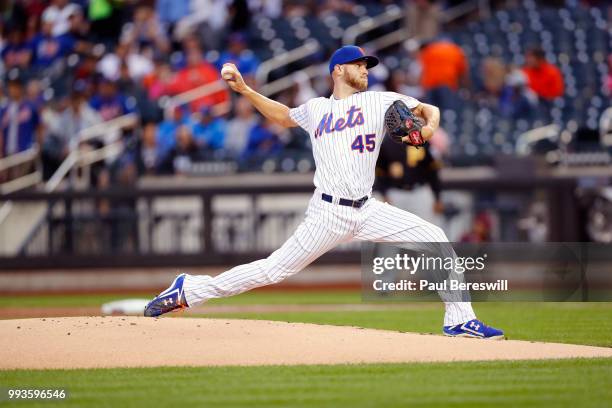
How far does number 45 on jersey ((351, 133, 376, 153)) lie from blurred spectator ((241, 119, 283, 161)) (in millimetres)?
9091

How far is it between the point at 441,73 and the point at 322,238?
10847 millimetres

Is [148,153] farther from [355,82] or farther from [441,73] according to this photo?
[355,82]

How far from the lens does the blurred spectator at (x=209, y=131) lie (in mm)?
17219

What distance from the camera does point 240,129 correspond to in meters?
17.1

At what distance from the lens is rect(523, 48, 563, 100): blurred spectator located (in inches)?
730

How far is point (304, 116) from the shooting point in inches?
331

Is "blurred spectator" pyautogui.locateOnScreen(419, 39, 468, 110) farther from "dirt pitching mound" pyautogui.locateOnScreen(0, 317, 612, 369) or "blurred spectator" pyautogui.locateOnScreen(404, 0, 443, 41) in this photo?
"dirt pitching mound" pyautogui.locateOnScreen(0, 317, 612, 369)

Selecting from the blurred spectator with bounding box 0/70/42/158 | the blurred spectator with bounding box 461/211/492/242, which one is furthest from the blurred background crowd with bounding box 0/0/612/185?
the blurred spectator with bounding box 461/211/492/242

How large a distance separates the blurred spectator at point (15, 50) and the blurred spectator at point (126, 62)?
134 cm

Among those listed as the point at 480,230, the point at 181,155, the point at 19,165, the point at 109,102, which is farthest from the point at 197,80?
the point at 480,230

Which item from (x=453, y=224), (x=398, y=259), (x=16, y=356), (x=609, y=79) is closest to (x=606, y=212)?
(x=453, y=224)

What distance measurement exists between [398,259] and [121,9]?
10494mm

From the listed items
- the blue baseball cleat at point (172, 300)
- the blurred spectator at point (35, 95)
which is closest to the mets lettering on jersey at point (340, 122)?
the blue baseball cleat at point (172, 300)

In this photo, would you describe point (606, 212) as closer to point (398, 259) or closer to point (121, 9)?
point (398, 259)
